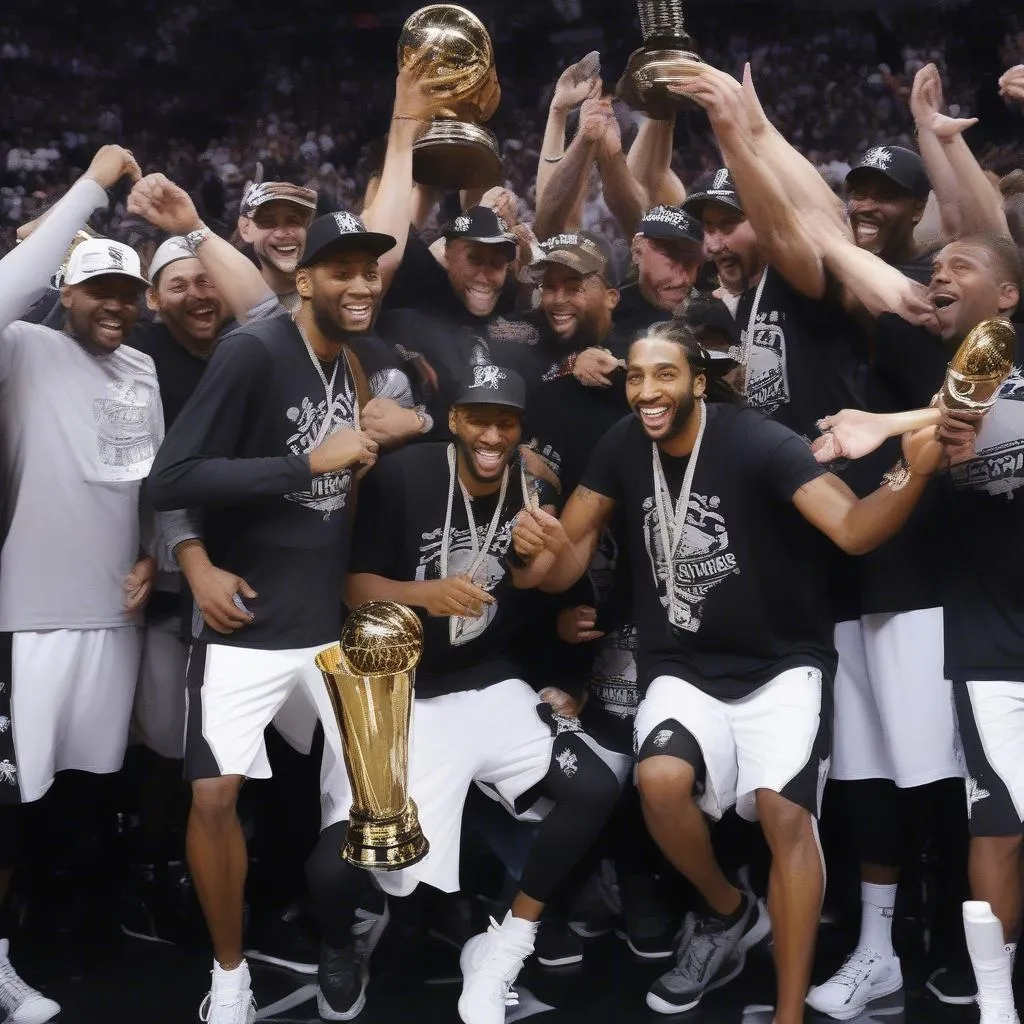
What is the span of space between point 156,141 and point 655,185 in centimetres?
158

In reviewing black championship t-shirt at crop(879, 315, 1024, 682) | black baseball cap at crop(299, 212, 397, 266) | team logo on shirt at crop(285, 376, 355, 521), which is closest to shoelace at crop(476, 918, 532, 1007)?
team logo on shirt at crop(285, 376, 355, 521)

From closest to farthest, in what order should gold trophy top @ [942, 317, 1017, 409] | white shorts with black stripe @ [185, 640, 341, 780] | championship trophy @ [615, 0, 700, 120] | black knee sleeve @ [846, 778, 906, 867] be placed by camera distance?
gold trophy top @ [942, 317, 1017, 409] → white shorts with black stripe @ [185, 640, 341, 780] → black knee sleeve @ [846, 778, 906, 867] → championship trophy @ [615, 0, 700, 120]

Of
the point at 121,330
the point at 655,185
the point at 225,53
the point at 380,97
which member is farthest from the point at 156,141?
the point at 655,185

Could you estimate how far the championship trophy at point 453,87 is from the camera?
3.60 m

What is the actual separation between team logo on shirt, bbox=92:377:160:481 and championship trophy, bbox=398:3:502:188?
1.03 m

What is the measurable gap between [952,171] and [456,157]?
A: 1.34 meters

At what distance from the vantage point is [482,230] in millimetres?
3656

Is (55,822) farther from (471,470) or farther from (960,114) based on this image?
(960,114)

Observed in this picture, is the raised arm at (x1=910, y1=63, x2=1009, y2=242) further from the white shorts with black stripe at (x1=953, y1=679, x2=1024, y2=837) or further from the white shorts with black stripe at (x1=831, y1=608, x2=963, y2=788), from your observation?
the white shorts with black stripe at (x1=953, y1=679, x2=1024, y2=837)

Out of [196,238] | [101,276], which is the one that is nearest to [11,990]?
[101,276]

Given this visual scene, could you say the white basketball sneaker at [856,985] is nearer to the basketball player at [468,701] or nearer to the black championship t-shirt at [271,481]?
the basketball player at [468,701]

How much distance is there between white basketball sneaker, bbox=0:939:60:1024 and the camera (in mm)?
3098

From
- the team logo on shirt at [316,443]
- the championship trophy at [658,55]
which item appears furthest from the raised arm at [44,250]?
the championship trophy at [658,55]

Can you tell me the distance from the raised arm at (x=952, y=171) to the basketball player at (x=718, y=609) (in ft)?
2.63
